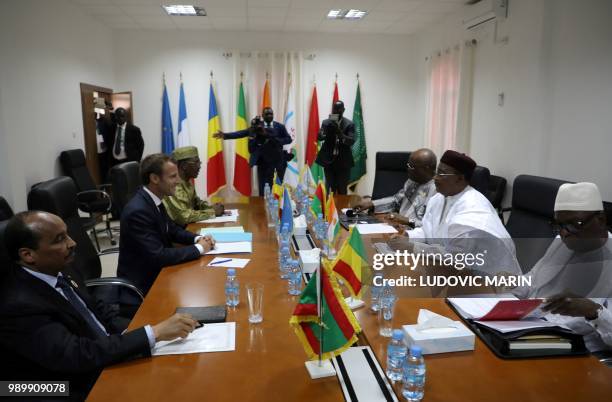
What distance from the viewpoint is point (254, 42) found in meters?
6.66

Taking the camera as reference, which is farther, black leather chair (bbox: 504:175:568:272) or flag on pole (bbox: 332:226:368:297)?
black leather chair (bbox: 504:175:568:272)

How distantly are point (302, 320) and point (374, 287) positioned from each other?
48 centimetres

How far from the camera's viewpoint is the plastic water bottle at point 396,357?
1.15 metres

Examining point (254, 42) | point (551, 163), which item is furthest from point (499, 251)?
point (254, 42)

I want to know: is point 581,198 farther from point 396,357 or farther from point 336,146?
point 336,146

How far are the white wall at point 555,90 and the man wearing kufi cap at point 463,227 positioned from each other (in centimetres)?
222

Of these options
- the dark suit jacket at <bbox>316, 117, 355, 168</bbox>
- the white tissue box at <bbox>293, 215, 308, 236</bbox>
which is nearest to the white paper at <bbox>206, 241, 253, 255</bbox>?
the white tissue box at <bbox>293, 215, 308, 236</bbox>

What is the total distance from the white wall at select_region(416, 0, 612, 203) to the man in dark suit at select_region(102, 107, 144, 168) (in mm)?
4741

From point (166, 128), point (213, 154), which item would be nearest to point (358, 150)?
point (213, 154)

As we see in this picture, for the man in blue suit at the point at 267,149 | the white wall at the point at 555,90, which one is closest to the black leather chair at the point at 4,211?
the man in blue suit at the point at 267,149

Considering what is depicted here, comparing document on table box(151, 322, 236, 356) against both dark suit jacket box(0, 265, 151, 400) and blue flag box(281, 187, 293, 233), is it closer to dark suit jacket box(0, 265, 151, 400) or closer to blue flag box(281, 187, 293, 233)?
dark suit jacket box(0, 265, 151, 400)

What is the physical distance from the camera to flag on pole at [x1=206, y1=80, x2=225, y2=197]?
21.9 ft

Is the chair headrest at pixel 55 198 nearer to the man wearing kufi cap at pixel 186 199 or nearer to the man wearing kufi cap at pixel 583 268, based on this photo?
the man wearing kufi cap at pixel 186 199

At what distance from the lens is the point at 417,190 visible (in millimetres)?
3209
